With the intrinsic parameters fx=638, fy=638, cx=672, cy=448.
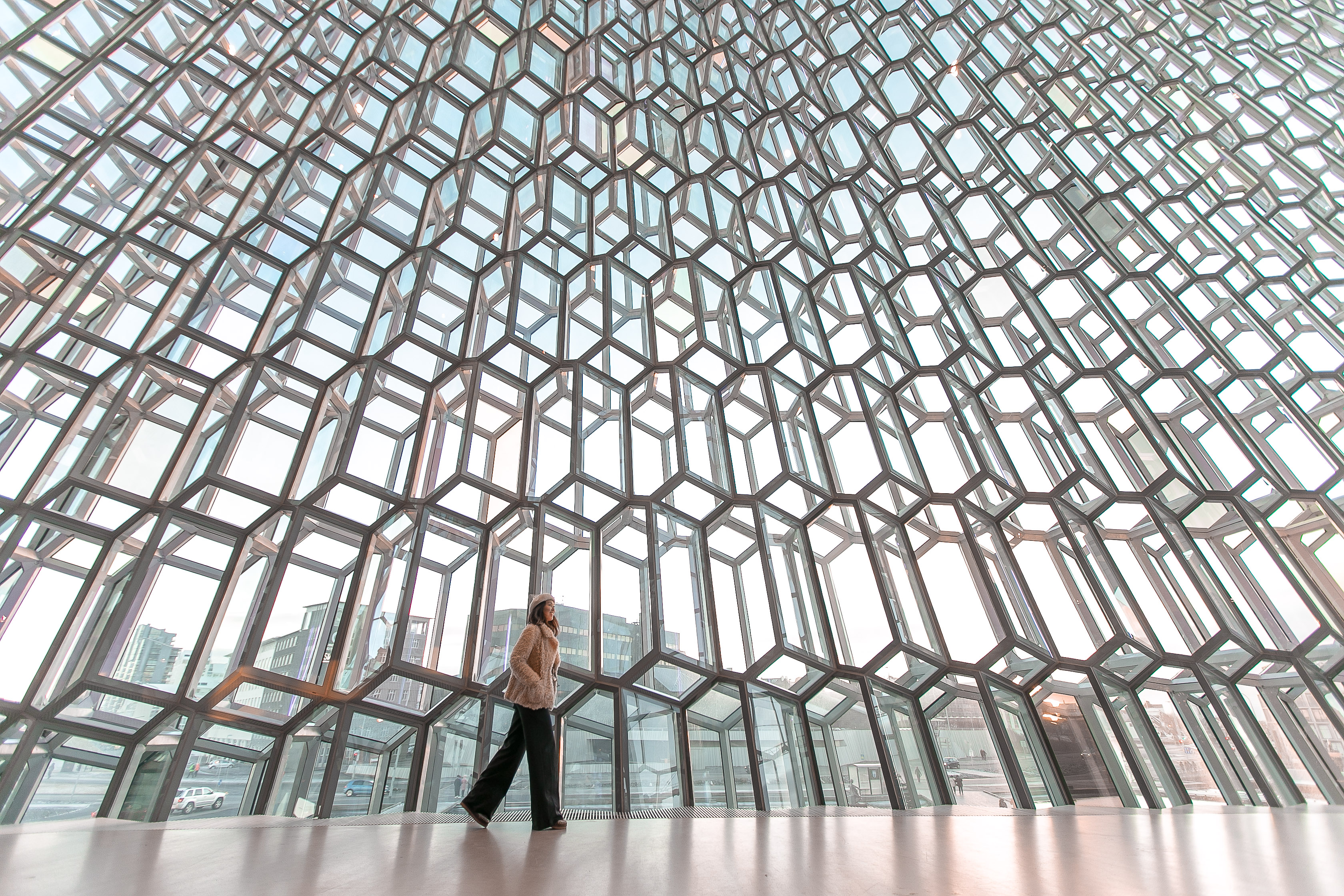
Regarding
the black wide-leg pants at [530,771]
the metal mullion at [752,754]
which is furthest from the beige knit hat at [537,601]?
the metal mullion at [752,754]

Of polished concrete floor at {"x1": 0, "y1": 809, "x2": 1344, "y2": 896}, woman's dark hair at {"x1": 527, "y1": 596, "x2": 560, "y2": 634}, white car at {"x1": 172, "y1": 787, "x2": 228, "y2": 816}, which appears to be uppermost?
woman's dark hair at {"x1": 527, "y1": 596, "x2": 560, "y2": 634}

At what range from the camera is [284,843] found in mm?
2086

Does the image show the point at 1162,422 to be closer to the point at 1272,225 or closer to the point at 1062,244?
the point at 1062,244

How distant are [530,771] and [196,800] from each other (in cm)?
172

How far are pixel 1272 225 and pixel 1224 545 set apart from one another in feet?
17.6

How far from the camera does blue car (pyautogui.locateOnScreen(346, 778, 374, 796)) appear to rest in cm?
329

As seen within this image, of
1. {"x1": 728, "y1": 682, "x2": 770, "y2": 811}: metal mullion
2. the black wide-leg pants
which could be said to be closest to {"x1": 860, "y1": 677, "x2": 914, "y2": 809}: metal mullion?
{"x1": 728, "y1": 682, "x2": 770, "y2": 811}: metal mullion

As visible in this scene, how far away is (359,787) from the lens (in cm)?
332

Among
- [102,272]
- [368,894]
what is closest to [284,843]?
[368,894]

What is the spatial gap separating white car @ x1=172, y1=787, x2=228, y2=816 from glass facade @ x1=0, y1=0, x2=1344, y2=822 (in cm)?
2

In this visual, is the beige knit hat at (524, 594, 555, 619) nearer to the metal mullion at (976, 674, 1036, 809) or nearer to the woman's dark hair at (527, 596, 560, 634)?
the woman's dark hair at (527, 596, 560, 634)

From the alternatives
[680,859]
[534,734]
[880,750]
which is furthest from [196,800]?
[880,750]

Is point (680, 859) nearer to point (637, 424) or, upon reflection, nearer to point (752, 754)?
point (752, 754)

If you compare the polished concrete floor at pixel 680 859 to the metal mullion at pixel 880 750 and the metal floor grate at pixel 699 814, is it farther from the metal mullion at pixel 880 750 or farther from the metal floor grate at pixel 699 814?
the metal mullion at pixel 880 750
